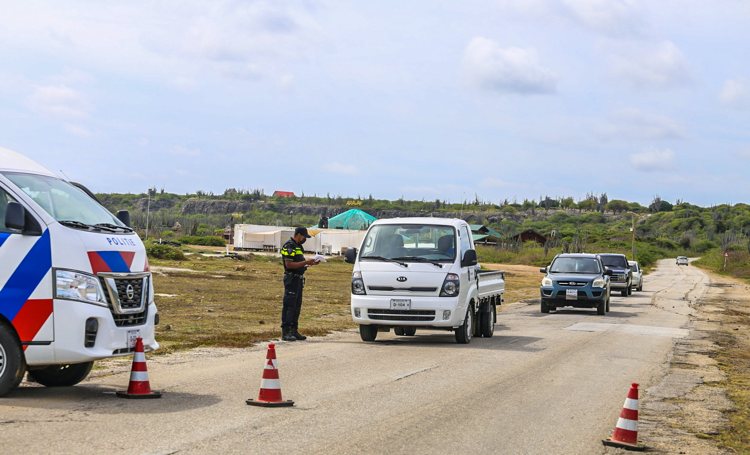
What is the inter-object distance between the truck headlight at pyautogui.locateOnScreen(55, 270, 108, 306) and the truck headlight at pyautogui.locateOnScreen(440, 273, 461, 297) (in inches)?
333

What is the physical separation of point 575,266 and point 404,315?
48.7 feet

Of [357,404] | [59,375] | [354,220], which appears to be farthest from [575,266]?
[354,220]

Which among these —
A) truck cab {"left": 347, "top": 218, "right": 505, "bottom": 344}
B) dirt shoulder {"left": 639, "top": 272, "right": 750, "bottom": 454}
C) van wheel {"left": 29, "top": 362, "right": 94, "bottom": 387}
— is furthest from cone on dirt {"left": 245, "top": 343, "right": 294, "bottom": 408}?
truck cab {"left": 347, "top": 218, "right": 505, "bottom": 344}

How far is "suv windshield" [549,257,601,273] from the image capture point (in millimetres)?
31281

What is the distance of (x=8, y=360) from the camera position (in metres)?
9.95

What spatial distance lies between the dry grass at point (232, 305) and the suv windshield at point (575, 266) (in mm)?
6699

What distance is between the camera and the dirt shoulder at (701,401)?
9.90 m

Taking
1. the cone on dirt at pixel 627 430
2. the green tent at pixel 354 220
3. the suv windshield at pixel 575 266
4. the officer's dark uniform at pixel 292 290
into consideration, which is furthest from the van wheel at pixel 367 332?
the green tent at pixel 354 220

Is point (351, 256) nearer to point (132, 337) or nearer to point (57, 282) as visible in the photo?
point (132, 337)

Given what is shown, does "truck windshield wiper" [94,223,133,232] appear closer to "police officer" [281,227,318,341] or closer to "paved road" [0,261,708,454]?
"paved road" [0,261,708,454]

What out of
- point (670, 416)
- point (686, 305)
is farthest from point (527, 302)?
point (670, 416)

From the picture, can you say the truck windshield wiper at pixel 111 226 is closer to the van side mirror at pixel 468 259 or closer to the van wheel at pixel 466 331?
the van side mirror at pixel 468 259

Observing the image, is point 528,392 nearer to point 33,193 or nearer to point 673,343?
point 33,193

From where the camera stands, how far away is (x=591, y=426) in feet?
33.6
